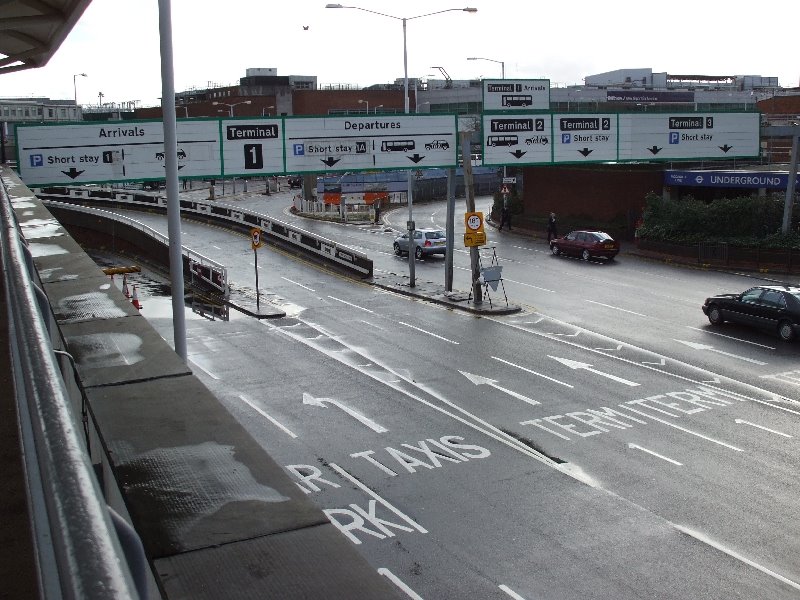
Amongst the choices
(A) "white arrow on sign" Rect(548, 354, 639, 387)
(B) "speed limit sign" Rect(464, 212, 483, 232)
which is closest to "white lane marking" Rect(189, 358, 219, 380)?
(A) "white arrow on sign" Rect(548, 354, 639, 387)

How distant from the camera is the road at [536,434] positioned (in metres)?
12.4

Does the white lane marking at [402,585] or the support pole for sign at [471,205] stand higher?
the support pole for sign at [471,205]

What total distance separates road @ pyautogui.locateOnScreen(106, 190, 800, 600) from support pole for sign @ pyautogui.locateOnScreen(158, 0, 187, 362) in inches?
143

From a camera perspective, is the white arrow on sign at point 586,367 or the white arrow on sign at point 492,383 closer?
the white arrow on sign at point 492,383

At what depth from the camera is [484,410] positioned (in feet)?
64.9

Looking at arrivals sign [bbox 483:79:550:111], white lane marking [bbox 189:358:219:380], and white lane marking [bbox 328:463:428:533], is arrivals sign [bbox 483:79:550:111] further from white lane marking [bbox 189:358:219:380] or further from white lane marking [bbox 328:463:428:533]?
white lane marking [bbox 328:463:428:533]

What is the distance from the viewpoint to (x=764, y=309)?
2633 centimetres

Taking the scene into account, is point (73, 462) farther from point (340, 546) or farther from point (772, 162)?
point (772, 162)

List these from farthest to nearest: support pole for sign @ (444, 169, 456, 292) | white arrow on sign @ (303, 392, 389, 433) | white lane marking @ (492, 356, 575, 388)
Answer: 1. support pole for sign @ (444, 169, 456, 292)
2. white lane marking @ (492, 356, 575, 388)
3. white arrow on sign @ (303, 392, 389, 433)

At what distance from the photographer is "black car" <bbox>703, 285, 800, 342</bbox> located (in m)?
25.6

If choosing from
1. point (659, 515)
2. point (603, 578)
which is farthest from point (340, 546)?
point (659, 515)

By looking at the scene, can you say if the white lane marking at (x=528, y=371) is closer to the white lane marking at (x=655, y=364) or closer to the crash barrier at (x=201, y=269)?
the white lane marking at (x=655, y=364)

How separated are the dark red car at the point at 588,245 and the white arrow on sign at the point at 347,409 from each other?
23.7 meters

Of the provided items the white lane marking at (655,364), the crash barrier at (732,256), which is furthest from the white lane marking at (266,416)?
the crash barrier at (732,256)
